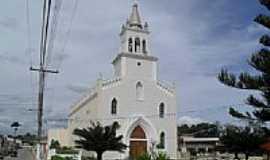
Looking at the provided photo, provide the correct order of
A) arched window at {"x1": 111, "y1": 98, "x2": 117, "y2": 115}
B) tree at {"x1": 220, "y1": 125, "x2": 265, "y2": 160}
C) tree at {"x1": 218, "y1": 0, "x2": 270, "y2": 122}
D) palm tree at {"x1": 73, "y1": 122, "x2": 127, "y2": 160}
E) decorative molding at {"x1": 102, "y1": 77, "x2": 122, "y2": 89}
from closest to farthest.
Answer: tree at {"x1": 218, "y1": 0, "x2": 270, "y2": 122} → tree at {"x1": 220, "y1": 125, "x2": 265, "y2": 160} → palm tree at {"x1": 73, "y1": 122, "x2": 127, "y2": 160} → decorative molding at {"x1": 102, "y1": 77, "x2": 122, "y2": 89} → arched window at {"x1": 111, "y1": 98, "x2": 117, "y2": 115}

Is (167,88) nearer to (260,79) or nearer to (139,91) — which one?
(139,91)

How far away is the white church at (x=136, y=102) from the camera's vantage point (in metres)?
32.2

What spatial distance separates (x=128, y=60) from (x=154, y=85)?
3135 mm

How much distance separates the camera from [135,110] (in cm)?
3297

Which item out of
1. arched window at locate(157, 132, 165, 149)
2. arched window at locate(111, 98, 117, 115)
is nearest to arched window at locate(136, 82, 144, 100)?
arched window at locate(111, 98, 117, 115)

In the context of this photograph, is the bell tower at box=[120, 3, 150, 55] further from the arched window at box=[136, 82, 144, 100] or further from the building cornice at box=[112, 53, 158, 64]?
the arched window at box=[136, 82, 144, 100]

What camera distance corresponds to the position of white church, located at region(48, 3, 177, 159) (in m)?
32.2

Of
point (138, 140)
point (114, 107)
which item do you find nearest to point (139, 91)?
point (114, 107)

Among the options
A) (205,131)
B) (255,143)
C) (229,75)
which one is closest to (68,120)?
(255,143)

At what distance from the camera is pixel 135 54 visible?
3444cm

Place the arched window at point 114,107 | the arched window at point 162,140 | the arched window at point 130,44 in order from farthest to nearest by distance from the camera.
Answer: the arched window at point 130,44
the arched window at point 162,140
the arched window at point 114,107

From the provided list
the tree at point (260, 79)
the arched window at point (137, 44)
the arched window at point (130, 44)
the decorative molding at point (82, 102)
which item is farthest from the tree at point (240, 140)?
the arched window at point (130, 44)

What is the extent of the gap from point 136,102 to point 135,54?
4.30 m

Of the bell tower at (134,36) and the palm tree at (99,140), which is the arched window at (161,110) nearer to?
the bell tower at (134,36)
